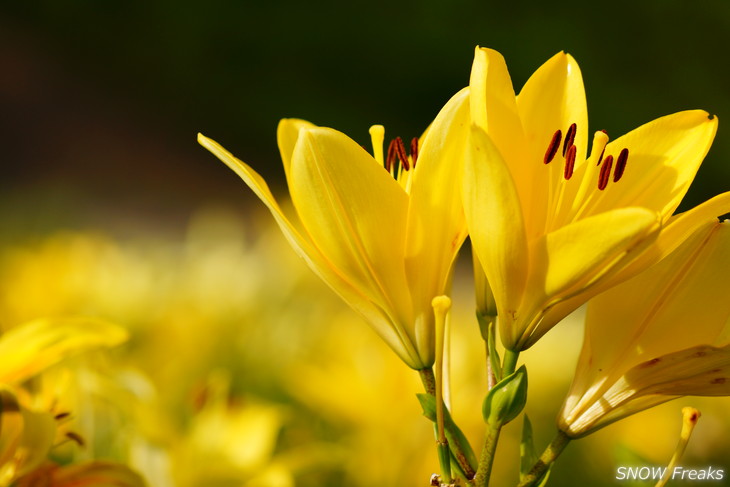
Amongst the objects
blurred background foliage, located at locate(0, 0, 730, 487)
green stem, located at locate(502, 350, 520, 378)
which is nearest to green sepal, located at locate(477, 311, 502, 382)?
green stem, located at locate(502, 350, 520, 378)

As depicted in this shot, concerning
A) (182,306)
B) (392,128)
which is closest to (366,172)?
(182,306)

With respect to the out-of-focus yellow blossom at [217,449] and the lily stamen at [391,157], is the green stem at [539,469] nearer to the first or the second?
the lily stamen at [391,157]

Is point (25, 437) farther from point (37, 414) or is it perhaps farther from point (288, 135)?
point (288, 135)

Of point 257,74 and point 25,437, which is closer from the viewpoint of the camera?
point 25,437

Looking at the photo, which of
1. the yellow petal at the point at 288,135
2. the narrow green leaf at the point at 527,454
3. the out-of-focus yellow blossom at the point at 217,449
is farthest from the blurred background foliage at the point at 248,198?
the yellow petal at the point at 288,135

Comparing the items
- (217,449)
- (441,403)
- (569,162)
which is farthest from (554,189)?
(217,449)

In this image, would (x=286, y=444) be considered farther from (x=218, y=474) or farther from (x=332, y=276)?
(x=332, y=276)
